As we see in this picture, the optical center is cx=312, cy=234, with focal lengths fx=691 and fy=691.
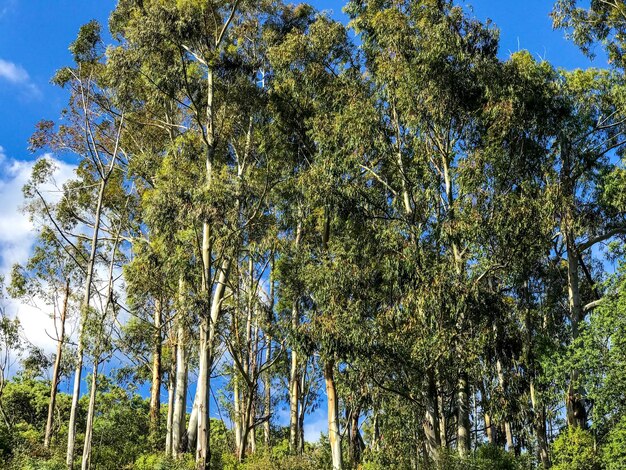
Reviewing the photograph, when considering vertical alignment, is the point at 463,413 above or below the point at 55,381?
below

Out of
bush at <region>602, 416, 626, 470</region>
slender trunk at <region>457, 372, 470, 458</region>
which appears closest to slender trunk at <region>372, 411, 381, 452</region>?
slender trunk at <region>457, 372, 470, 458</region>

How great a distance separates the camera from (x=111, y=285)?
18344 mm

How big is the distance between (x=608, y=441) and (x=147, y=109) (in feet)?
54.4

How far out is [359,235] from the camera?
18016 mm

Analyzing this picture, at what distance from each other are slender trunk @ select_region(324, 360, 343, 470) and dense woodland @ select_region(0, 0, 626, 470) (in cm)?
8

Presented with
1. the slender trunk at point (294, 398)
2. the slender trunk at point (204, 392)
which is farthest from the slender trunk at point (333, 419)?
the slender trunk at point (294, 398)

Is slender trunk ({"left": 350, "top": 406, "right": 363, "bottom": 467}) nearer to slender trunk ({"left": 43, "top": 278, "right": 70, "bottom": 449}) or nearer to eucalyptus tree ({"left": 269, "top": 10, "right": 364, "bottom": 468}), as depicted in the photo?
eucalyptus tree ({"left": 269, "top": 10, "right": 364, "bottom": 468})

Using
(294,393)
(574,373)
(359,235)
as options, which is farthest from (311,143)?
(574,373)

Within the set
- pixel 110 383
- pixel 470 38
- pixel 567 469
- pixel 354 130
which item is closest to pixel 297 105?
pixel 354 130

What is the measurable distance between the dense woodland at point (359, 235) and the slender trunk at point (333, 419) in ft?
0.25

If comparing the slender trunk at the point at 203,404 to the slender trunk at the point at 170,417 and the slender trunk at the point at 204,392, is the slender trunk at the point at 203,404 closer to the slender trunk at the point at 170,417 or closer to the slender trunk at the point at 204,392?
the slender trunk at the point at 204,392

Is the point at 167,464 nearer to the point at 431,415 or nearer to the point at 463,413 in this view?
the point at 431,415

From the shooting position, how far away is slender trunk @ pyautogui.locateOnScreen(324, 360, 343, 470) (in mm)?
15984

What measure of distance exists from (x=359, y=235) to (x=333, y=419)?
4722mm
